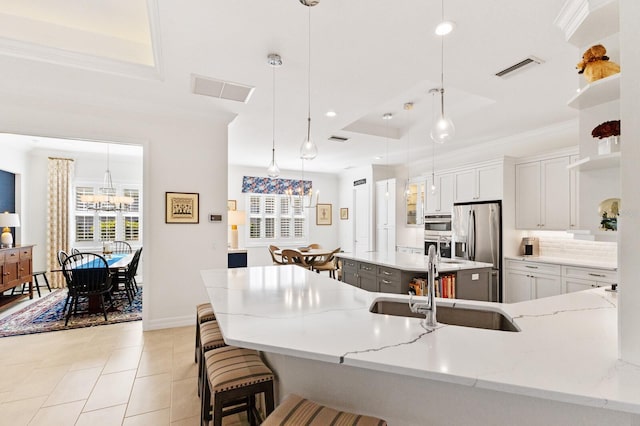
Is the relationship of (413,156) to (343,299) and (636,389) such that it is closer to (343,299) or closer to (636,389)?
(343,299)

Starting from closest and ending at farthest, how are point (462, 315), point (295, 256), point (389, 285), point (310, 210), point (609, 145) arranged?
point (609, 145), point (462, 315), point (389, 285), point (295, 256), point (310, 210)

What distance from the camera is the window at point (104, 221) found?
646 centimetres

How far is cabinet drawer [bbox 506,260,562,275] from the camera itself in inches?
162

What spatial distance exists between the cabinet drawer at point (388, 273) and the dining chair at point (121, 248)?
18.2ft

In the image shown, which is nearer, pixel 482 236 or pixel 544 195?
pixel 544 195

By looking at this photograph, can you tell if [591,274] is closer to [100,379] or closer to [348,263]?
[348,263]

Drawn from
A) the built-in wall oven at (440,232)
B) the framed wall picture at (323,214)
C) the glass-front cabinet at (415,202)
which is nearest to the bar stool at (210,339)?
the built-in wall oven at (440,232)

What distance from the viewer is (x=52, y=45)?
2699mm

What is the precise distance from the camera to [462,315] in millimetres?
1774

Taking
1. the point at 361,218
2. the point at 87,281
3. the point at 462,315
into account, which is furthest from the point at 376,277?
the point at 361,218

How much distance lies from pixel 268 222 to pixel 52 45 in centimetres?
593

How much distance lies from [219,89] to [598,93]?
121 inches

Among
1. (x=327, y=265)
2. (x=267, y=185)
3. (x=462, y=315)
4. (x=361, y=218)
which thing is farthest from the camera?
(x=267, y=185)

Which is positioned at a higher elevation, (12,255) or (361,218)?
(361,218)
